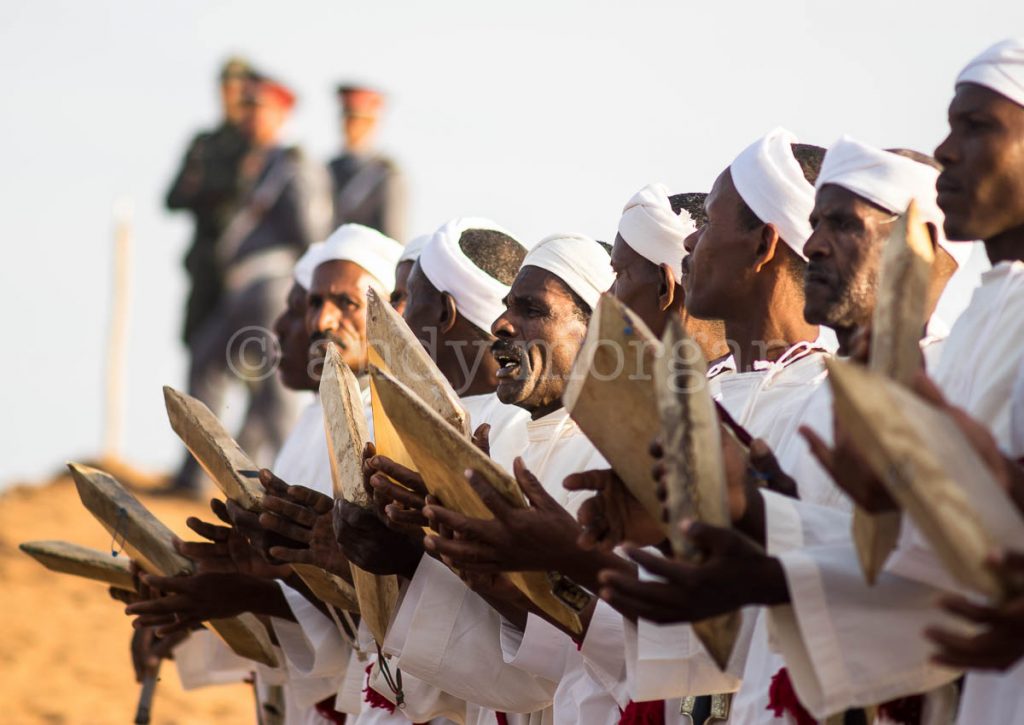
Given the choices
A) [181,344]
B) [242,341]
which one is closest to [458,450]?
[242,341]

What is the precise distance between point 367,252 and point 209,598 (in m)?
2.22

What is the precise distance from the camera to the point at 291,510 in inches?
209

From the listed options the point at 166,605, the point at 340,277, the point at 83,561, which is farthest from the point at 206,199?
the point at 166,605

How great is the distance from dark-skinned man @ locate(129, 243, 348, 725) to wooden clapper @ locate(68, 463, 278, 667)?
114 millimetres

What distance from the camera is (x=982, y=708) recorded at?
343 centimetres

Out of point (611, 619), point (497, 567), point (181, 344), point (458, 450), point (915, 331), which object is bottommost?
point (181, 344)

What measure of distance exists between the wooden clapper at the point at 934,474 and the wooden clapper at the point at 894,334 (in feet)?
0.75

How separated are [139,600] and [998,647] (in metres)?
4.70

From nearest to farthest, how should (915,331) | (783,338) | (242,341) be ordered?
(915,331) → (783,338) → (242,341)

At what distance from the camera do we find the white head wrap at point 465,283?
6.63 metres

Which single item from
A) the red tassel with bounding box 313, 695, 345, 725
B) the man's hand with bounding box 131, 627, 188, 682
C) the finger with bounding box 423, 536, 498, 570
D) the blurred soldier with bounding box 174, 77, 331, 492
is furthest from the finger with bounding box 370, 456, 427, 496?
the blurred soldier with bounding box 174, 77, 331, 492

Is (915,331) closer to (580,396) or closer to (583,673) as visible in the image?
(580,396)

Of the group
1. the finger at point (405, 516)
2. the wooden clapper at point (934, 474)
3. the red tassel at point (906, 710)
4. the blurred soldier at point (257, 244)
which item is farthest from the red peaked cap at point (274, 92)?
the wooden clapper at point (934, 474)

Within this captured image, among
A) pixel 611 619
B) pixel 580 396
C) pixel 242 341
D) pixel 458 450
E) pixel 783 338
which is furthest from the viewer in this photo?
pixel 242 341
